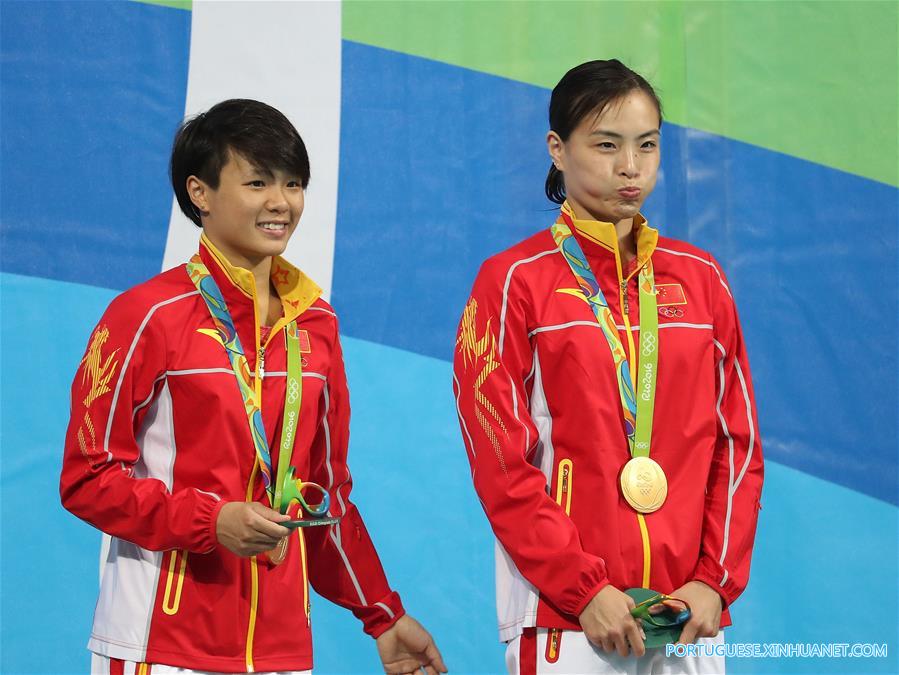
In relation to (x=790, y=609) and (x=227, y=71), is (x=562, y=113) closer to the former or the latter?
(x=227, y=71)

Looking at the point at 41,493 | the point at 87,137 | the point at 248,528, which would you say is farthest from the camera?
the point at 87,137

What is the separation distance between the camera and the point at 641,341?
2102mm

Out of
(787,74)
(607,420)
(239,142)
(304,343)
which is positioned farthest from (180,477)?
(787,74)

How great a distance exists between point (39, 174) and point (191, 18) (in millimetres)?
521

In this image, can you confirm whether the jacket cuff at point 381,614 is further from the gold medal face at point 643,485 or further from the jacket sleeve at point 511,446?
the gold medal face at point 643,485

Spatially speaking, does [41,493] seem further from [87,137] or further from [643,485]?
[643,485]

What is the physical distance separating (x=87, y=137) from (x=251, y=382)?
1.22 m

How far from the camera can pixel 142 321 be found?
2035 mm

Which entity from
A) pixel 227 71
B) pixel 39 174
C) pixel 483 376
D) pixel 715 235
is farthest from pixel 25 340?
pixel 715 235

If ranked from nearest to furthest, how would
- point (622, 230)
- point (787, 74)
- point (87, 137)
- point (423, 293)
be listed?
1. point (622, 230)
2. point (87, 137)
3. point (423, 293)
4. point (787, 74)

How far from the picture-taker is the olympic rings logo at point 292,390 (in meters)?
2.07

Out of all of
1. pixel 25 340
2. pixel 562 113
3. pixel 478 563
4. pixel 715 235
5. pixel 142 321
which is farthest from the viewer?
pixel 715 235

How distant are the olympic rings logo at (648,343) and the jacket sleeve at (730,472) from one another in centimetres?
14

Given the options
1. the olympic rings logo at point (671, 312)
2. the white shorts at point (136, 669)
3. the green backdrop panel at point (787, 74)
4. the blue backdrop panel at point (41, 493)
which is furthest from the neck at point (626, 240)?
the blue backdrop panel at point (41, 493)
